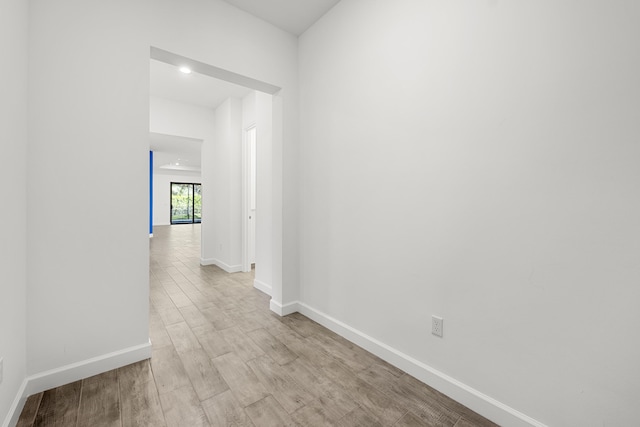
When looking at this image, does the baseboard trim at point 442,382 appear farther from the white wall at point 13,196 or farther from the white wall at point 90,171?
the white wall at point 13,196

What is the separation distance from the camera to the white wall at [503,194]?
113 centimetres

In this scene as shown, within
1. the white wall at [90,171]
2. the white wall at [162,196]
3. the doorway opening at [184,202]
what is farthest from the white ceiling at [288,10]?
the doorway opening at [184,202]

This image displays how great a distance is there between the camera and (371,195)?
2.12m

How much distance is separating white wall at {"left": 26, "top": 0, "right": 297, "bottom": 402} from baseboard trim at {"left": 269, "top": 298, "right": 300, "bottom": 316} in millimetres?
1180

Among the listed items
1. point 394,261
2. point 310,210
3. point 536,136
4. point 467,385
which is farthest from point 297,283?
point 536,136

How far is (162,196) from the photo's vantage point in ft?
45.5

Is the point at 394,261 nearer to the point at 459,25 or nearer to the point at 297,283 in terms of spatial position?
the point at 297,283

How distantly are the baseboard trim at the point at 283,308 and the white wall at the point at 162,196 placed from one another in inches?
518

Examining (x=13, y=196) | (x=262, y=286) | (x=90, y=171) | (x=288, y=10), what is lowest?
(x=262, y=286)

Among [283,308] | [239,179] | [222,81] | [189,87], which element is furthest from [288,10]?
[283,308]

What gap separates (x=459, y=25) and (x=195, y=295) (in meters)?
3.63

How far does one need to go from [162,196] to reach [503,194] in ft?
50.5

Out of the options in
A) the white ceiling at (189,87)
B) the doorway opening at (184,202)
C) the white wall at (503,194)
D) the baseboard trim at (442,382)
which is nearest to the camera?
the white wall at (503,194)

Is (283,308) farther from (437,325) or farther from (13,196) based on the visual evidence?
(13,196)
